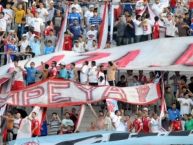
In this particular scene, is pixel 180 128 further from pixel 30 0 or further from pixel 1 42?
pixel 30 0

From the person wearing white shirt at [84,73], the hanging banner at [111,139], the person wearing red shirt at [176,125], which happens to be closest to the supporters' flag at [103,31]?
the person wearing white shirt at [84,73]

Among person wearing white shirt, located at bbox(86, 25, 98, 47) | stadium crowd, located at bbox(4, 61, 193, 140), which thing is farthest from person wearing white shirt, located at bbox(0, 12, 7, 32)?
stadium crowd, located at bbox(4, 61, 193, 140)

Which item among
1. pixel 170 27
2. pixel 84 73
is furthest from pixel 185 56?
pixel 84 73

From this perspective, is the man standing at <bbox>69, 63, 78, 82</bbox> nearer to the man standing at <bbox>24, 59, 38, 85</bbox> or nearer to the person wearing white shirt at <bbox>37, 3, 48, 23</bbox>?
the man standing at <bbox>24, 59, 38, 85</bbox>

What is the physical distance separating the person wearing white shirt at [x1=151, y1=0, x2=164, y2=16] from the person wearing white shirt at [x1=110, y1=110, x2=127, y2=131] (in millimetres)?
6345

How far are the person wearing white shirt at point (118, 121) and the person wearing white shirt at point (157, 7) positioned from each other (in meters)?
6.34

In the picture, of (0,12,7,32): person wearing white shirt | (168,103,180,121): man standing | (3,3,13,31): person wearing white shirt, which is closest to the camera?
(168,103,180,121): man standing

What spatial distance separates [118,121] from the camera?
Answer: 2308 centimetres

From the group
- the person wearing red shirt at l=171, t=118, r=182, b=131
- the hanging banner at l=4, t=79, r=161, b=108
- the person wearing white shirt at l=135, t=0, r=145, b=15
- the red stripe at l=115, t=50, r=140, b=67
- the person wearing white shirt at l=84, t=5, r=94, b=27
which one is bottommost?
the person wearing red shirt at l=171, t=118, r=182, b=131

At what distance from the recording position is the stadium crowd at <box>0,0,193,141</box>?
2316 cm

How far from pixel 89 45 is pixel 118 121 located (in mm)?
5712

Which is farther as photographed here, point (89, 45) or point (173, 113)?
point (89, 45)

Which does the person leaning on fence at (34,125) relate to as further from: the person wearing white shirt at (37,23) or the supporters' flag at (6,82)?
the person wearing white shirt at (37,23)

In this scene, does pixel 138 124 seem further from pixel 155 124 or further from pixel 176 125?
pixel 176 125
